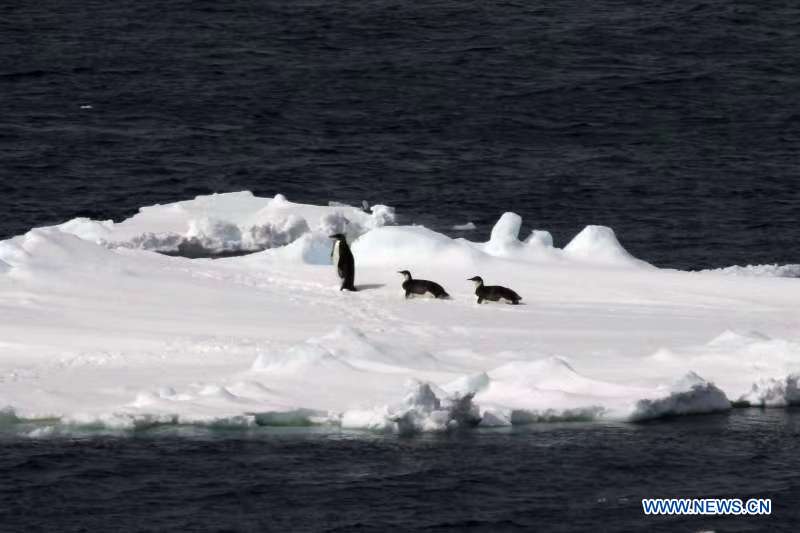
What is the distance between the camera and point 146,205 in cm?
4784

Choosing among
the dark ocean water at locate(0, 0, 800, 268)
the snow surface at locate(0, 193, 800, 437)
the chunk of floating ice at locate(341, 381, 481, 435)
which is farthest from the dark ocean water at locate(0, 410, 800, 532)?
Answer: the dark ocean water at locate(0, 0, 800, 268)

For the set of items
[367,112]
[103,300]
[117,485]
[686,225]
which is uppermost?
[367,112]

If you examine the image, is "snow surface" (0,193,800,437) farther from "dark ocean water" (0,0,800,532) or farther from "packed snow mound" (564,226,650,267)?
"dark ocean water" (0,0,800,532)

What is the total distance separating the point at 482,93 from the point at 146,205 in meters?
16.3

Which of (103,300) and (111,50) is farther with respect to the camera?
(111,50)

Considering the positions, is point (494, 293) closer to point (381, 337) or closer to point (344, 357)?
point (381, 337)

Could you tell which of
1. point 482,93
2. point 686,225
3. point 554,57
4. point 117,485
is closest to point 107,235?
point 686,225

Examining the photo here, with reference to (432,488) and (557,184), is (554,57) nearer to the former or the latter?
(557,184)

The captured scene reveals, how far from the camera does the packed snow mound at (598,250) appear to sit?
35438mm

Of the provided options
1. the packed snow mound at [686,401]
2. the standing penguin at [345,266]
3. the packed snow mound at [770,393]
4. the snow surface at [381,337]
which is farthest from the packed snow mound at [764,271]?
the packed snow mound at [686,401]

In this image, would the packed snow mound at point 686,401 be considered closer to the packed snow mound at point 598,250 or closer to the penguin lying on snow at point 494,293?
the penguin lying on snow at point 494,293

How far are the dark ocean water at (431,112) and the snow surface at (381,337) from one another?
28.0 feet

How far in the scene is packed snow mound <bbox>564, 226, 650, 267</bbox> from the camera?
116 ft

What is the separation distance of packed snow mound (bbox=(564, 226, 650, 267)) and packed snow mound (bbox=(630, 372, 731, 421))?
8.24 m
